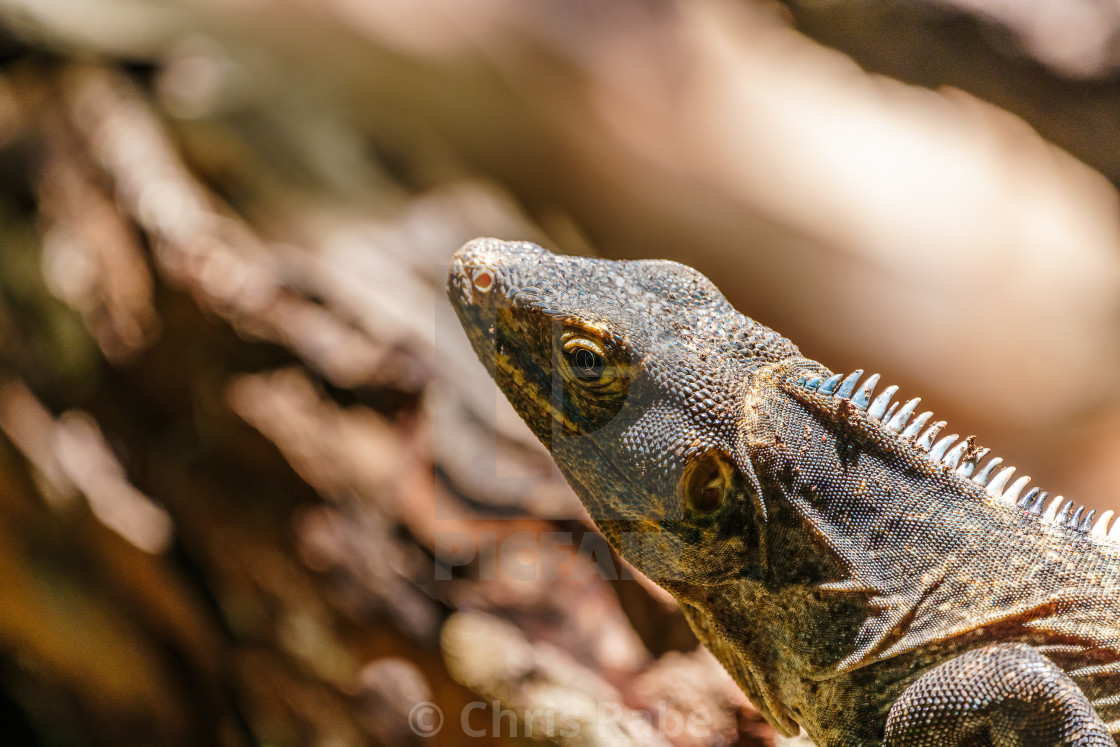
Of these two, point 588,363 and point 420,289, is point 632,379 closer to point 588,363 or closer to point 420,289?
point 588,363

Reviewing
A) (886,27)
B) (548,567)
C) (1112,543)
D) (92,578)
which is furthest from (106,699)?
(886,27)

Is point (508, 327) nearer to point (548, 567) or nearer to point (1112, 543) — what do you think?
point (548, 567)

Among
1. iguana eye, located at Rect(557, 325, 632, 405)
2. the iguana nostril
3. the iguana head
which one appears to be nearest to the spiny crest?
the iguana head

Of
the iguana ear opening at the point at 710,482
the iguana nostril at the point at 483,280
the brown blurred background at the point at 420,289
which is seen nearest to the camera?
the iguana ear opening at the point at 710,482

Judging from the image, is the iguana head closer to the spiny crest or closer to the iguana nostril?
the iguana nostril

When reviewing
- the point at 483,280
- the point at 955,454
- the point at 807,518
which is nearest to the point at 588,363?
the point at 483,280

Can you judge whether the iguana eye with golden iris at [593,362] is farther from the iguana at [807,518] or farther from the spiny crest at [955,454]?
the spiny crest at [955,454]

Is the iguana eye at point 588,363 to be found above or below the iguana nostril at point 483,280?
below

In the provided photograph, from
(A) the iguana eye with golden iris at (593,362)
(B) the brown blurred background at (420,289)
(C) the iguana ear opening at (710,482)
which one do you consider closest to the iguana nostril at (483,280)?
(A) the iguana eye with golden iris at (593,362)
